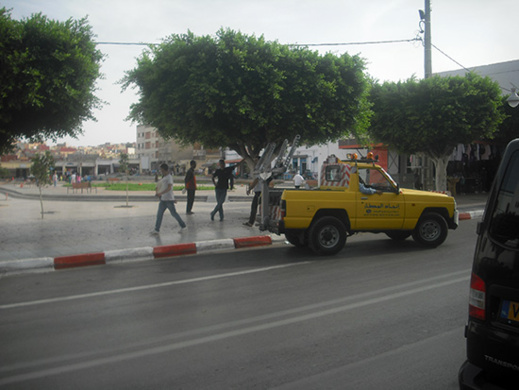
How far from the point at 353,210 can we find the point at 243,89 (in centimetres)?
573

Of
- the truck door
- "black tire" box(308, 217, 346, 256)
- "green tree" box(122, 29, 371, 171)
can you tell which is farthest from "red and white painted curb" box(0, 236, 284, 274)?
"green tree" box(122, 29, 371, 171)

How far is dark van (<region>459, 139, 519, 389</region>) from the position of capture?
8.97 ft

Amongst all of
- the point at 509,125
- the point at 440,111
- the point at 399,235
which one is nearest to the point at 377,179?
the point at 399,235

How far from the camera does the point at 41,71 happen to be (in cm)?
951

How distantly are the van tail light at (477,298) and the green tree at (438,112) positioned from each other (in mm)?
18673

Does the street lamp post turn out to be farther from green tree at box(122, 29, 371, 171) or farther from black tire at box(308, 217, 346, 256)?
black tire at box(308, 217, 346, 256)

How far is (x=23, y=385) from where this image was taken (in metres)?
3.49

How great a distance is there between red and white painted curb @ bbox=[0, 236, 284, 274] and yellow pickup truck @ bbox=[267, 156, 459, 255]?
1.18 m

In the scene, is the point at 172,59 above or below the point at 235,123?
above

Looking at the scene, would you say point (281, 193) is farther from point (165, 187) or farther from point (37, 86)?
point (37, 86)

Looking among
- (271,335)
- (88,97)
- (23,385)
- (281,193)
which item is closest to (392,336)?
(271,335)

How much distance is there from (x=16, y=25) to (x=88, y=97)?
2.06m

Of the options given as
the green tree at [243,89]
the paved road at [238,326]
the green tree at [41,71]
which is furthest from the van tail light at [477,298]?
the green tree at [243,89]

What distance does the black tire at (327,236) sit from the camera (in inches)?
351
